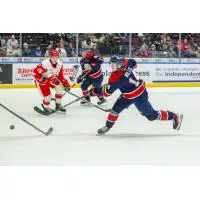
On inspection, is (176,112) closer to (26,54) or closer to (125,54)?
(125,54)

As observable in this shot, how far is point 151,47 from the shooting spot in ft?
16.2

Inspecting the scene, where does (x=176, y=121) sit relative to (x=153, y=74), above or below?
below

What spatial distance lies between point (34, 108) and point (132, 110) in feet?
2.72

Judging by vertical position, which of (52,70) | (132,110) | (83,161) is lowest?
(83,161)

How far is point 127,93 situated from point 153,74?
1.38 meters

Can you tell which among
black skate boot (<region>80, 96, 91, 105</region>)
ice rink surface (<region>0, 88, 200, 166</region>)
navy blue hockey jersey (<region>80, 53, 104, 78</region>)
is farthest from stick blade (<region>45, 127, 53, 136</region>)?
navy blue hockey jersey (<region>80, 53, 104, 78</region>)

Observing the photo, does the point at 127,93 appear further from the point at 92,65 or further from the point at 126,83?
the point at 92,65

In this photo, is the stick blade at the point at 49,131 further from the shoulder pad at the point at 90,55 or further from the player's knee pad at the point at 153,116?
the shoulder pad at the point at 90,55

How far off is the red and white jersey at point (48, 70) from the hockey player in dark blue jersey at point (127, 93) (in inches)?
23.0

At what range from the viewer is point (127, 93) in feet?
12.6

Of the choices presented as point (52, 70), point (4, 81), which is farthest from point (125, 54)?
point (4, 81)

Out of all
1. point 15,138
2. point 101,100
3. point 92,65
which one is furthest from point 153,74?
point 15,138

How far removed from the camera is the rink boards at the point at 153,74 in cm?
502

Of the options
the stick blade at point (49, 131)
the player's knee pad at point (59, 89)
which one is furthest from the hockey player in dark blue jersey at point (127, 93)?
the player's knee pad at point (59, 89)
